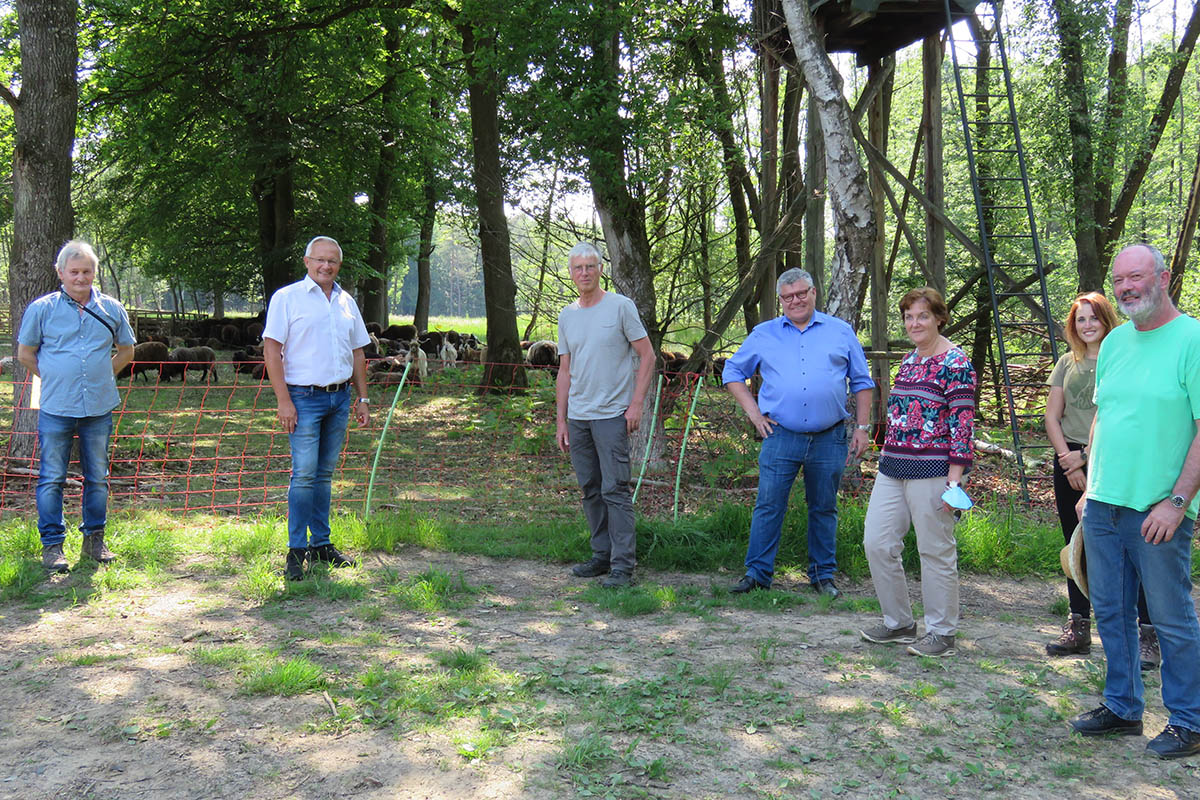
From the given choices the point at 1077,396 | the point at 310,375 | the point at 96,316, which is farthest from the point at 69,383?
the point at 1077,396

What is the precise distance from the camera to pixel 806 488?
544 centimetres

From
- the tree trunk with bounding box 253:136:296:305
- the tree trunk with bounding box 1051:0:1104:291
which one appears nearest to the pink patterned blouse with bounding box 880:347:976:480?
the tree trunk with bounding box 1051:0:1104:291

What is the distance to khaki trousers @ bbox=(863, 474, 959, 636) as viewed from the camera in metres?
4.22

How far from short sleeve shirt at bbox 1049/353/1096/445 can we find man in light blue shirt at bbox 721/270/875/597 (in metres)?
1.00

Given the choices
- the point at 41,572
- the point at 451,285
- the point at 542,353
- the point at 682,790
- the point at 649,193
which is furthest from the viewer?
the point at 451,285

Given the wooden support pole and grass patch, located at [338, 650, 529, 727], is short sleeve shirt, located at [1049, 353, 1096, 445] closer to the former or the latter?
grass patch, located at [338, 650, 529, 727]

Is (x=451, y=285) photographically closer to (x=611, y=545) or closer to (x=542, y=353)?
(x=542, y=353)

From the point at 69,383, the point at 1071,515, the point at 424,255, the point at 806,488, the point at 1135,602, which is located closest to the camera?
the point at 1135,602

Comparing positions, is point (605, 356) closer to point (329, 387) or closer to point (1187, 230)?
point (329, 387)

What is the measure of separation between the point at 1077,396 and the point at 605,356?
8.27ft

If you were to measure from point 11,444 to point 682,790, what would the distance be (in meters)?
7.59

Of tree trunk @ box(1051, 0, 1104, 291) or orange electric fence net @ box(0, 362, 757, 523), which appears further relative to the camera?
tree trunk @ box(1051, 0, 1104, 291)

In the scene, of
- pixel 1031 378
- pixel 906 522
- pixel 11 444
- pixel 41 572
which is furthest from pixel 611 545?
pixel 1031 378

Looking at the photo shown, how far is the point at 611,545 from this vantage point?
5840 millimetres
